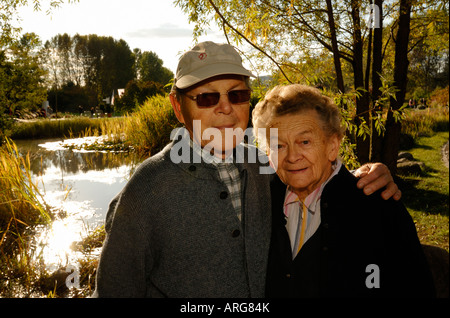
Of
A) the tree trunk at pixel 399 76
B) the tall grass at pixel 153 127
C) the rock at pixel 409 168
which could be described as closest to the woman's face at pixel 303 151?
the tree trunk at pixel 399 76

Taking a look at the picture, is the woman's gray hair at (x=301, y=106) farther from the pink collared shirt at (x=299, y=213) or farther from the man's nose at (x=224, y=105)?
the man's nose at (x=224, y=105)

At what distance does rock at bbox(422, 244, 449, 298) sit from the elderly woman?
439 mm

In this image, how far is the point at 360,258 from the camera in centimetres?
162

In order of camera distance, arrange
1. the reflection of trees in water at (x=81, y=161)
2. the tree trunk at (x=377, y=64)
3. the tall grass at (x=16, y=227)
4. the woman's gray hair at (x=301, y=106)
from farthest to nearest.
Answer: the reflection of trees in water at (x=81, y=161) → the tree trunk at (x=377, y=64) → the tall grass at (x=16, y=227) → the woman's gray hair at (x=301, y=106)

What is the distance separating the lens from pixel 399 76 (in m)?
6.19

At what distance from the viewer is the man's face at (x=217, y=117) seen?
1746mm

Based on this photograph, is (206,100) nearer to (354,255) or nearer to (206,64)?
(206,64)

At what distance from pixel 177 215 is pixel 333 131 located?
1.01 metres

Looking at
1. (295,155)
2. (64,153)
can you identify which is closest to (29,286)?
(295,155)

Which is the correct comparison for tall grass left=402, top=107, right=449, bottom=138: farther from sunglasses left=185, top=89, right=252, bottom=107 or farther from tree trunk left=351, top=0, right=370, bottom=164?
sunglasses left=185, top=89, right=252, bottom=107

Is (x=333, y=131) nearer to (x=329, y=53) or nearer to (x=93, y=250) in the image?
(x=93, y=250)

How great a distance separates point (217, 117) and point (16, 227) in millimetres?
4530

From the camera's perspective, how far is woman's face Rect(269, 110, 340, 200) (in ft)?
6.29

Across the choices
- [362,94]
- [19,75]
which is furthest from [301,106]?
[19,75]
